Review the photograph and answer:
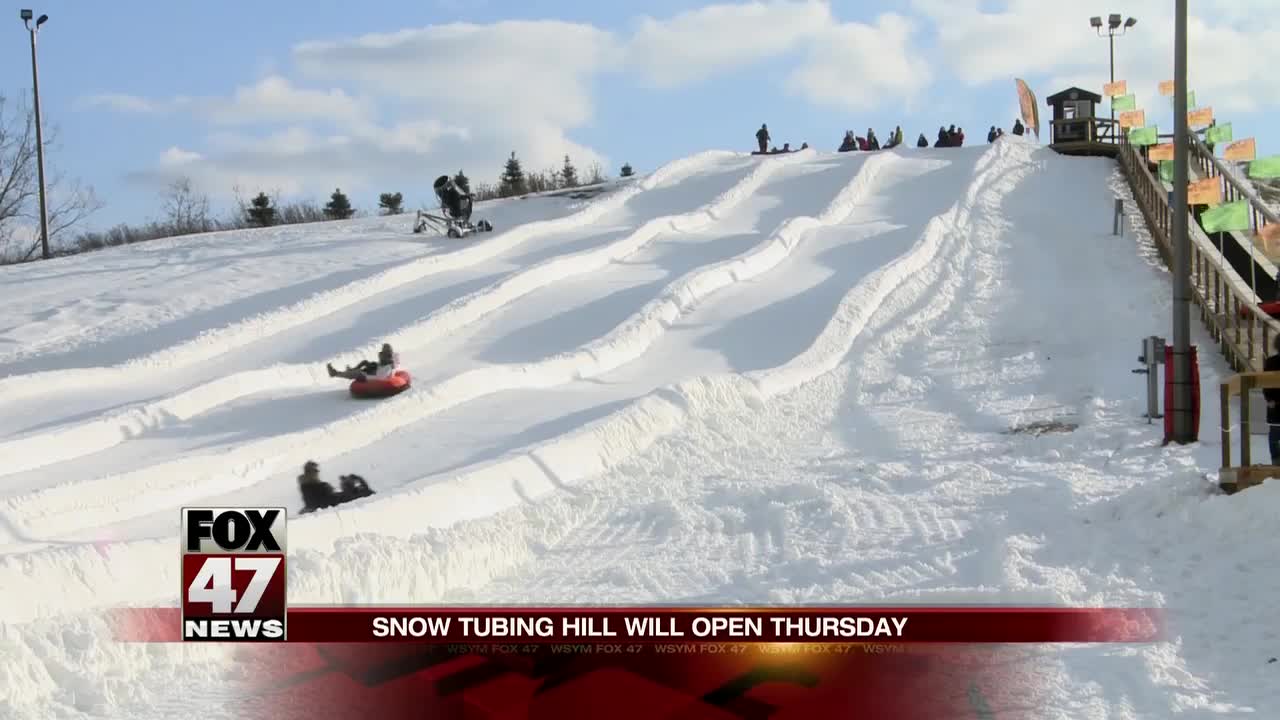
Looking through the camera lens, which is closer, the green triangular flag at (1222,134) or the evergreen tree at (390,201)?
the green triangular flag at (1222,134)

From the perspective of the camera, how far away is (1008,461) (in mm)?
11242

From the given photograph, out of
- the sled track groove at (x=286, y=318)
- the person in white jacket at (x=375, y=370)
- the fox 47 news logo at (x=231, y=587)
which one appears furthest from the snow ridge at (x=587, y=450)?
the sled track groove at (x=286, y=318)

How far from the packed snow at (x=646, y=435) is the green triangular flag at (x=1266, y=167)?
196cm

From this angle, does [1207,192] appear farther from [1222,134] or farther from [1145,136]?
[1145,136]

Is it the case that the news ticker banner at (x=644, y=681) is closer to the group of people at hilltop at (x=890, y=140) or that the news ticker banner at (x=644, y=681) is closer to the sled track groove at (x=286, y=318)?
the sled track groove at (x=286, y=318)

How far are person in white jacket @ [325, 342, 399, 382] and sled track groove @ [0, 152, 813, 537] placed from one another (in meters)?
0.33

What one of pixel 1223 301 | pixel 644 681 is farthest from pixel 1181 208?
pixel 644 681

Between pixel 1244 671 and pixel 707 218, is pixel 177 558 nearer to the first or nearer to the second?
pixel 1244 671

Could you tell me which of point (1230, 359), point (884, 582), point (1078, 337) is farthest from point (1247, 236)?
point (884, 582)

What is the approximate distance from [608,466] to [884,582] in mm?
4115

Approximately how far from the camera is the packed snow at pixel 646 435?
7.18 metres

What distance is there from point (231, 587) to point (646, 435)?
636 cm

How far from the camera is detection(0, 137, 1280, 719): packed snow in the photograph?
7176 millimetres

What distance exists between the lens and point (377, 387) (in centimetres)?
1278
